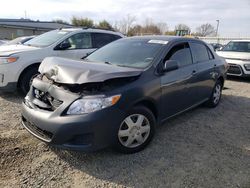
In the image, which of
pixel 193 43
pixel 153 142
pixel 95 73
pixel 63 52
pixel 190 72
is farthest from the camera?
pixel 63 52

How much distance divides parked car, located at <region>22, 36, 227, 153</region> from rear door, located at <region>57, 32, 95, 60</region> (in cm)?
213

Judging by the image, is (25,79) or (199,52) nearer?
(199,52)

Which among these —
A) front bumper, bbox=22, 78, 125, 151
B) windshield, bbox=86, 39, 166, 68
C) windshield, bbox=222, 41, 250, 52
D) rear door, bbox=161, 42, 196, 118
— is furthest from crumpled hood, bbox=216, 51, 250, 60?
front bumper, bbox=22, 78, 125, 151

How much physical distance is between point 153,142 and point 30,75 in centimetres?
353

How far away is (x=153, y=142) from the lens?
3607mm

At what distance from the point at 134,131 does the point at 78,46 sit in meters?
4.09

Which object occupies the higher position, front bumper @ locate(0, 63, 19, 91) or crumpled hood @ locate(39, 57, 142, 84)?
crumpled hood @ locate(39, 57, 142, 84)

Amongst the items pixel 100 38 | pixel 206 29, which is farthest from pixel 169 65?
pixel 206 29

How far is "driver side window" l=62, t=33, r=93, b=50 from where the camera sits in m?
6.35

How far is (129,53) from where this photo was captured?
12.8 ft

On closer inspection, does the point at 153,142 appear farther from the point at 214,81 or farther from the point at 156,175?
the point at 214,81

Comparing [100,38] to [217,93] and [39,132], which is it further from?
[39,132]

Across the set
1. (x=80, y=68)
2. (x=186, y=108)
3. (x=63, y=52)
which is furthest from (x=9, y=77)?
(x=186, y=108)

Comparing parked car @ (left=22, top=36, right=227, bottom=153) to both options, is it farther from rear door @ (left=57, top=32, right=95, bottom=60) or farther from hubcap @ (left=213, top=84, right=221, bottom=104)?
rear door @ (left=57, top=32, right=95, bottom=60)
